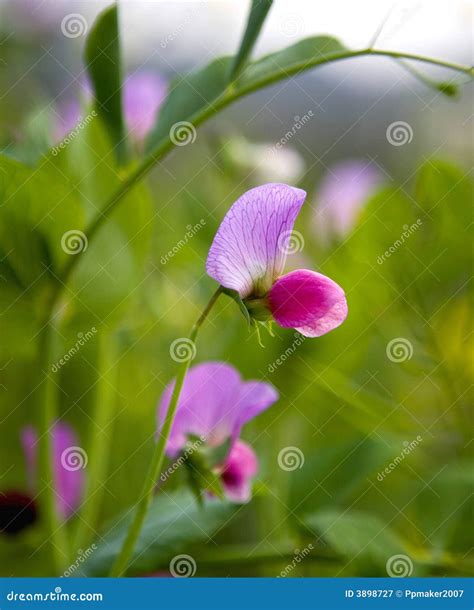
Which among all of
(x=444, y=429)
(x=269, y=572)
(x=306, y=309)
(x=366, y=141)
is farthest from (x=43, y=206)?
(x=366, y=141)

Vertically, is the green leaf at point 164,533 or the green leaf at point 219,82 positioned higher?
the green leaf at point 219,82

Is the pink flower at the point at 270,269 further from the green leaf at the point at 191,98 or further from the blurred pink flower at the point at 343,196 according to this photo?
the blurred pink flower at the point at 343,196

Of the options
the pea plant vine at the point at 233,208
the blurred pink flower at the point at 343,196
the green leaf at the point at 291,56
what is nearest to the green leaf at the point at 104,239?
the pea plant vine at the point at 233,208

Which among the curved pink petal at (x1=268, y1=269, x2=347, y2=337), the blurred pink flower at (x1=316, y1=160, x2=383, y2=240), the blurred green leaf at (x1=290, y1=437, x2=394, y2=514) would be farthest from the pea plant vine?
the blurred pink flower at (x1=316, y1=160, x2=383, y2=240)

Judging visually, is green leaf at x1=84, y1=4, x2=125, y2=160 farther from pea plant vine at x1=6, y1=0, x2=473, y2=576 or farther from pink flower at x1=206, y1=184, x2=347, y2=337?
pink flower at x1=206, y1=184, x2=347, y2=337

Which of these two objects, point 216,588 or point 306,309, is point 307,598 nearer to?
point 216,588

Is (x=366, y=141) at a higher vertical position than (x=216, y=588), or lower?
higher
